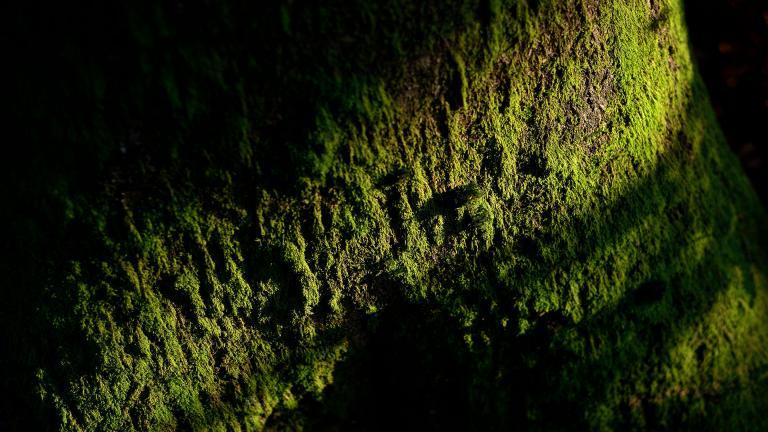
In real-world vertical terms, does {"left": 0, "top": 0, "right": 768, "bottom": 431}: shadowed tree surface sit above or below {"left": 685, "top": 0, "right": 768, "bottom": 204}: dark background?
below

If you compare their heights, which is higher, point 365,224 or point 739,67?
point 739,67

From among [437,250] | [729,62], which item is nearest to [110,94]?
[437,250]

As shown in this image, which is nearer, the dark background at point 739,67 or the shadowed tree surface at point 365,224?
the shadowed tree surface at point 365,224

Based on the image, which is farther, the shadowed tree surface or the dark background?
the dark background

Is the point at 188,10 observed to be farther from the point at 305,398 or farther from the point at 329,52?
the point at 305,398
